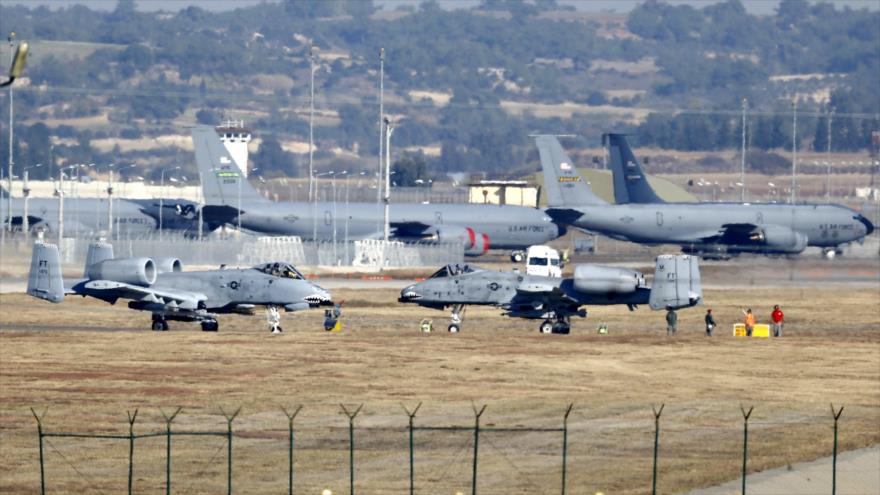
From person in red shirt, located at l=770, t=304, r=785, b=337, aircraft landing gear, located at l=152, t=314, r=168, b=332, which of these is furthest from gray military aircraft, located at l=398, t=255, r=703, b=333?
aircraft landing gear, located at l=152, t=314, r=168, b=332

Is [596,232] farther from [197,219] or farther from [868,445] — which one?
[868,445]

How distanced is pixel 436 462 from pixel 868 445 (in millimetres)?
11783

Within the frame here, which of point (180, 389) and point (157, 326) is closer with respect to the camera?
point (180, 389)

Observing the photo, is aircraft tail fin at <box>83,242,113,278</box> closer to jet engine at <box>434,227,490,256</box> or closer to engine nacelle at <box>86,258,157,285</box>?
engine nacelle at <box>86,258,157,285</box>

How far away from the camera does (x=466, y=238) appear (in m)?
133

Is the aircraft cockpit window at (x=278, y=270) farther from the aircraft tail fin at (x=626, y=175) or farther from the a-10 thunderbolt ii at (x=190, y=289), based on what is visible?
the aircraft tail fin at (x=626, y=175)

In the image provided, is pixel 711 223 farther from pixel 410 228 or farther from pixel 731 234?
pixel 410 228

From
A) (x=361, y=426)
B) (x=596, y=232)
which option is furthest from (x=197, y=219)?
(x=361, y=426)

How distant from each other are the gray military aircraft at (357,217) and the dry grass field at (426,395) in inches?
2148

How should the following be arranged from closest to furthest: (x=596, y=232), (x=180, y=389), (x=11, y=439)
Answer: (x=11, y=439) → (x=180, y=389) → (x=596, y=232)

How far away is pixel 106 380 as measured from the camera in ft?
171

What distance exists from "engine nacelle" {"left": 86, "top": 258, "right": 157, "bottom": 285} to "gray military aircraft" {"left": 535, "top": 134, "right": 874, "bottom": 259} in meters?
57.6

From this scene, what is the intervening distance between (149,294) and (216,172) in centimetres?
6670

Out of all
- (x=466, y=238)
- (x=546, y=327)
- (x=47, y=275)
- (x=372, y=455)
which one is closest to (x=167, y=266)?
(x=47, y=275)
